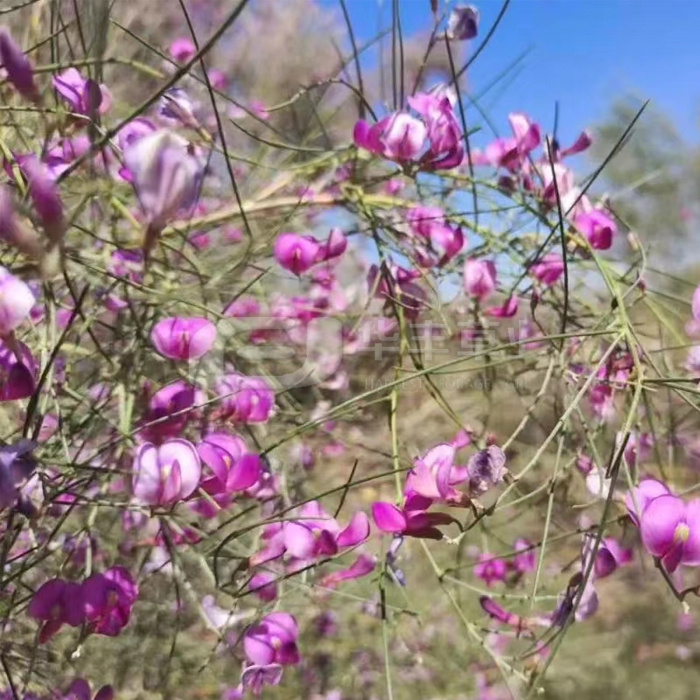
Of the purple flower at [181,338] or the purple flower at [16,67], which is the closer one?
the purple flower at [16,67]

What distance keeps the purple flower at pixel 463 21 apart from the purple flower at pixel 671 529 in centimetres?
57

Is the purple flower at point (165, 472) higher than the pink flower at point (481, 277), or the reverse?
the pink flower at point (481, 277)

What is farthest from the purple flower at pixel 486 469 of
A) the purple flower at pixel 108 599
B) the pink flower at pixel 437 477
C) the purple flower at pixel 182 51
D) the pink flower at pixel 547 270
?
the purple flower at pixel 182 51

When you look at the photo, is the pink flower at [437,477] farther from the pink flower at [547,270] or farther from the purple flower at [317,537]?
the pink flower at [547,270]

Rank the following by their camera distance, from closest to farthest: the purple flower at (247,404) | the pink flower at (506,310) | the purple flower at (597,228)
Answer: the purple flower at (247,404) < the purple flower at (597,228) < the pink flower at (506,310)

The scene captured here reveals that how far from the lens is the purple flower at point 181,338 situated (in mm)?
660

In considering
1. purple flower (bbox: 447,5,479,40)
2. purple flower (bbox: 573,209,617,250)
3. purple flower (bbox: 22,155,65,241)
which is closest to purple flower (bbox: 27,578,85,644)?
purple flower (bbox: 22,155,65,241)

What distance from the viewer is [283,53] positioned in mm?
5152

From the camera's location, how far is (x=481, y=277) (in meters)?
0.92

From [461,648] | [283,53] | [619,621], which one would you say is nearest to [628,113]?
[283,53]

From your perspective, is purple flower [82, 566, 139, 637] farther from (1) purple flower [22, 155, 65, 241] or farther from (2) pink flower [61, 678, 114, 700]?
(1) purple flower [22, 155, 65, 241]

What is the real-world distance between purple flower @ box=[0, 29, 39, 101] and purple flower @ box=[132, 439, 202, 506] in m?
0.23

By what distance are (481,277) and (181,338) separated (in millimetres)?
385

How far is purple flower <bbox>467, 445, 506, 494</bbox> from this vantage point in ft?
1.82
